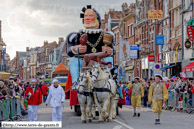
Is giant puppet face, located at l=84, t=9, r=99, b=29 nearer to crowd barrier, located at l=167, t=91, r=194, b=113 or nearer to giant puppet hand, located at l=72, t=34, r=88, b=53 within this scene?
giant puppet hand, located at l=72, t=34, r=88, b=53

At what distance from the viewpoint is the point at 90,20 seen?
66.6ft

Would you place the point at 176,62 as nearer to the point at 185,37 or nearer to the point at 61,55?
the point at 185,37

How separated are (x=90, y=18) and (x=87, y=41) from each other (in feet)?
3.89

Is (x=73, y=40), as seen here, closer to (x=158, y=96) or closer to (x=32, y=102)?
(x=32, y=102)

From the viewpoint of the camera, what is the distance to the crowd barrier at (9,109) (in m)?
17.0

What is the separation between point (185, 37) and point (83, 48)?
78.6ft

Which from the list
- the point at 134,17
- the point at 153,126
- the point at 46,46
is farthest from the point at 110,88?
the point at 46,46

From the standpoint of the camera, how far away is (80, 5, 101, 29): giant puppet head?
2030 centimetres

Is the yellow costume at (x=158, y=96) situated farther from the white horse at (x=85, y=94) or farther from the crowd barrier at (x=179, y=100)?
the crowd barrier at (x=179, y=100)

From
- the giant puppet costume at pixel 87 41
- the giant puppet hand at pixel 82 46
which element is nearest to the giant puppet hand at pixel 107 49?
the giant puppet costume at pixel 87 41

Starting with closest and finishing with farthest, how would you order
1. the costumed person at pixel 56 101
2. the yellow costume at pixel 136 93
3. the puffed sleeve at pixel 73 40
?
the costumed person at pixel 56 101 → the puffed sleeve at pixel 73 40 → the yellow costume at pixel 136 93

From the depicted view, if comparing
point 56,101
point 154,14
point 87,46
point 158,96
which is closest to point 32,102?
point 56,101

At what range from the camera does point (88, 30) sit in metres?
19.8

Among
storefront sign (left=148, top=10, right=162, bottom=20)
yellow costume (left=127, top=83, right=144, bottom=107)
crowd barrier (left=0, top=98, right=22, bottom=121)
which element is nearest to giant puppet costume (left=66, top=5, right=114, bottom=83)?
yellow costume (left=127, top=83, right=144, bottom=107)
